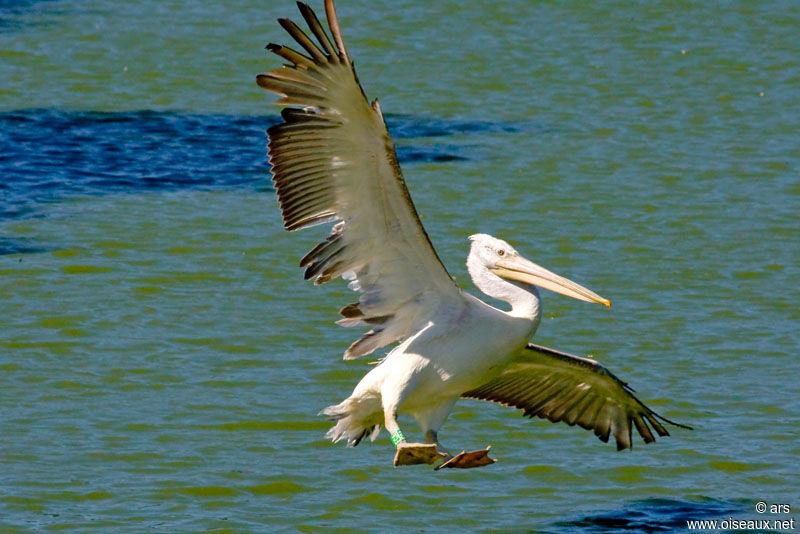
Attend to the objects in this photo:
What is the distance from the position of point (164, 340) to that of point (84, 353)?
0.55 meters

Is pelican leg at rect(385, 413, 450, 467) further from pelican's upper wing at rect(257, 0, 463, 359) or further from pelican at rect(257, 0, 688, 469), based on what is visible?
pelican's upper wing at rect(257, 0, 463, 359)

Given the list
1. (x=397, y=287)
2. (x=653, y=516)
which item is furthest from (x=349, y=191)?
(x=653, y=516)

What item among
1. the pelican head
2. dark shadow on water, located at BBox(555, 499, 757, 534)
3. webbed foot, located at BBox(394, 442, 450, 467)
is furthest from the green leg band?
dark shadow on water, located at BBox(555, 499, 757, 534)

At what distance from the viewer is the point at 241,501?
318 inches

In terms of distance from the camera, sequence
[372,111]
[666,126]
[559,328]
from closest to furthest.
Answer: [372,111] → [559,328] → [666,126]

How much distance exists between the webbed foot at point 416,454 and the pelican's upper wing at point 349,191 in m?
0.65

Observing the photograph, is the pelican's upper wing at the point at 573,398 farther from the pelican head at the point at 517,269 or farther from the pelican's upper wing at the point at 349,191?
the pelican's upper wing at the point at 349,191

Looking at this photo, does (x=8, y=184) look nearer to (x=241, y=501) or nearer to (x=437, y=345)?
(x=241, y=501)

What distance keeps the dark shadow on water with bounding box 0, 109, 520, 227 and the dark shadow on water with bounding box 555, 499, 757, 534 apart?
6155 mm

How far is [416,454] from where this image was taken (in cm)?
704

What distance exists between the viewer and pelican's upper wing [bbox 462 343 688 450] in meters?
8.11

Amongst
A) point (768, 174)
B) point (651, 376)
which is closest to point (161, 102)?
point (768, 174)

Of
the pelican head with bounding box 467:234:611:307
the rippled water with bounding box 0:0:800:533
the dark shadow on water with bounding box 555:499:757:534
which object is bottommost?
the dark shadow on water with bounding box 555:499:757:534

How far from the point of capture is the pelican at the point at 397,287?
6.67 metres
